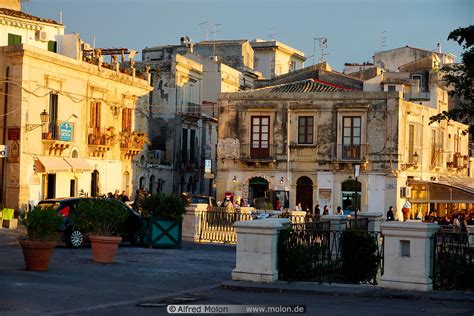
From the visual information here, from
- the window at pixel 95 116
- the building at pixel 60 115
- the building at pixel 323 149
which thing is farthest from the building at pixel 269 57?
the window at pixel 95 116

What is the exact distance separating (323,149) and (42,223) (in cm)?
3544

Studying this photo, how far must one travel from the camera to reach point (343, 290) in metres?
15.7

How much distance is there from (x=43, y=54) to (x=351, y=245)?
27.6 meters

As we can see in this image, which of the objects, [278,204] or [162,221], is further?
[278,204]

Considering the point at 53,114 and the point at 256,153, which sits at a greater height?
the point at 53,114

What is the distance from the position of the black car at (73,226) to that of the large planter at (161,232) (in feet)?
2.15

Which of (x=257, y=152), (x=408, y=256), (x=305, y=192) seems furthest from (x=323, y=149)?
(x=408, y=256)

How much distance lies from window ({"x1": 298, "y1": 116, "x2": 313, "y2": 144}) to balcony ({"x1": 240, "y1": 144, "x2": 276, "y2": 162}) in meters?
1.72

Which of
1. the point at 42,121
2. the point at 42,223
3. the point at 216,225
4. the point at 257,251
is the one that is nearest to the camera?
the point at 257,251

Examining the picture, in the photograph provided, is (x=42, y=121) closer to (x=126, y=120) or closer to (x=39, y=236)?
(x=126, y=120)

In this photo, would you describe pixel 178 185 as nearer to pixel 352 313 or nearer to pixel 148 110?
pixel 148 110

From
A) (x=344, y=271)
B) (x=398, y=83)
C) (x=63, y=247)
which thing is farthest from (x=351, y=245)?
(x=398, y=83)

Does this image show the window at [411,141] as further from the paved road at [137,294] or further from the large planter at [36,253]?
the large planter at [36,253]

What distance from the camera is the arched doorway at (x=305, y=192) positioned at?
52156 mm
